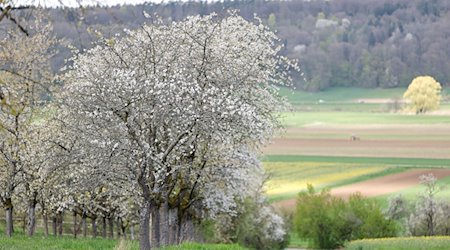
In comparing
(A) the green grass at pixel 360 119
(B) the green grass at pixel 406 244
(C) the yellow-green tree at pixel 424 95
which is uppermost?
(C) the yellow-green tree at pixel 424 95

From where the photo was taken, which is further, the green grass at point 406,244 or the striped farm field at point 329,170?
the striped farm field at point 329,170

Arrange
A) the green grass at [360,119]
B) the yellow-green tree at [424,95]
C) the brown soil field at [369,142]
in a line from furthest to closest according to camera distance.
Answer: the yellow-green tree at [424,95], the green grass at [360,119], the brown soil field at [369,142]

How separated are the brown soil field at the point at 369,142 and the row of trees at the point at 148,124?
55455 mm

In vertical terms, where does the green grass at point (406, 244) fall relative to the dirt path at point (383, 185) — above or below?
below

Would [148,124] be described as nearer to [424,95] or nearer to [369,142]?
[369,142]

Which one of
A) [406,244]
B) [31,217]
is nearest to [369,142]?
[406,244]

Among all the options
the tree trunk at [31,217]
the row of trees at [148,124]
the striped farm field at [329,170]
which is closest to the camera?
the row of trees at [148,124]

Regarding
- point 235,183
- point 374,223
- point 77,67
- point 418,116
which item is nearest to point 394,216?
point 374,223

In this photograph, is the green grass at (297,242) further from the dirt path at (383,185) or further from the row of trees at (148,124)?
the row of trees at (148,124)

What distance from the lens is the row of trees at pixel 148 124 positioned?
75.4 feet

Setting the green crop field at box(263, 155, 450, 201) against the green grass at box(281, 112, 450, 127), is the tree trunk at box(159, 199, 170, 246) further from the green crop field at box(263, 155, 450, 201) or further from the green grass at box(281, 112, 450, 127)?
the green grass at box(281, 112, 450, 127)

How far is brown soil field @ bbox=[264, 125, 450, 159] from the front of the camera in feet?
311

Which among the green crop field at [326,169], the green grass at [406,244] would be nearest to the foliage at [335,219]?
the green crop field at [326,169]

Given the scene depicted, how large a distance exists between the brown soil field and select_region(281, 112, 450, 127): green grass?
569cm
